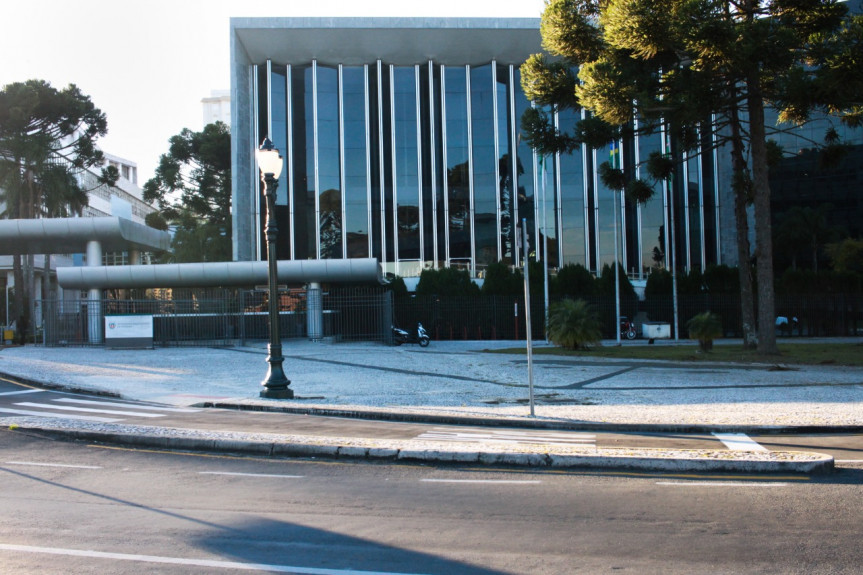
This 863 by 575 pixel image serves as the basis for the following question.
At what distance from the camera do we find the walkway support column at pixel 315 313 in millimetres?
32594

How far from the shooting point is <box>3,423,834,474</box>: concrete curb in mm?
7598

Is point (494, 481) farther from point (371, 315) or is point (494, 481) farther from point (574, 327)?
point (371, 315)

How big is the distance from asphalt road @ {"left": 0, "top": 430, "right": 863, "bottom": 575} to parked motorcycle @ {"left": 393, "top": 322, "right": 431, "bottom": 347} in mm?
24309

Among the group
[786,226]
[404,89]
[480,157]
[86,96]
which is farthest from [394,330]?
[786,226]

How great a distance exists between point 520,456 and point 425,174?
39147mm

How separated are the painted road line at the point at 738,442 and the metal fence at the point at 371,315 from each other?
75.4ft

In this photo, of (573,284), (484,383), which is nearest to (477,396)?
(484,383)

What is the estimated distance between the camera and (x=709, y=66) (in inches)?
826

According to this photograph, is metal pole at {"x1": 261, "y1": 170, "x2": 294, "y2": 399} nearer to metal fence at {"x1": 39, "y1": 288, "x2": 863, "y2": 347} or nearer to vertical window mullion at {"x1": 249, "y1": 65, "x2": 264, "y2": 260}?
metal fence at {"x1": 39, "y1": 288, "x2": 863, "y2": 347}

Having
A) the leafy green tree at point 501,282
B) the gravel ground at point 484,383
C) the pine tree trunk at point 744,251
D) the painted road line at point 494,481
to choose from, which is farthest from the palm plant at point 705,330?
the painted road line at point 494,481

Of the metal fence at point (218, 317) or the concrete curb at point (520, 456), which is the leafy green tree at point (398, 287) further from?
the concrete curb at point (520, 456)

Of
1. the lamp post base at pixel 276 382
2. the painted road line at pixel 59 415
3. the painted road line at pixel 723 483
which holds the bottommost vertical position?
the painted road line at pixel 723 483

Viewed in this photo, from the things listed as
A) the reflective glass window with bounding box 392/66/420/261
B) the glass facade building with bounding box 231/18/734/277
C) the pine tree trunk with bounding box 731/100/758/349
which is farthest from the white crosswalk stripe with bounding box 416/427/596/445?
the reflective glass window with bounding box 392/66/420/261

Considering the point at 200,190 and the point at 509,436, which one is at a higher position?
the point at 200,190
